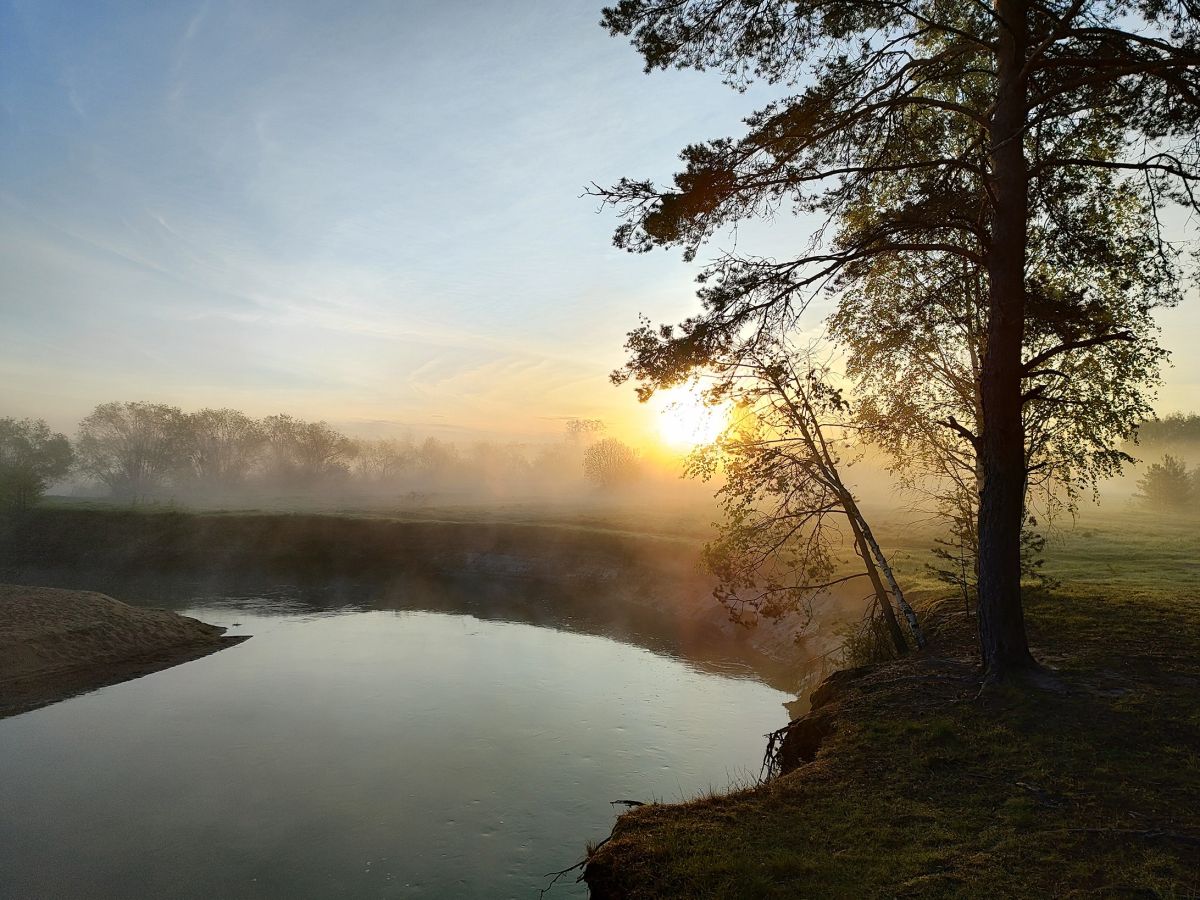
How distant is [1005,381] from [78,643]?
35.8 metres

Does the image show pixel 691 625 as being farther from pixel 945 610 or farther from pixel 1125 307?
pixel 1125 307

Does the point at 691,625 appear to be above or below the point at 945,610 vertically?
below

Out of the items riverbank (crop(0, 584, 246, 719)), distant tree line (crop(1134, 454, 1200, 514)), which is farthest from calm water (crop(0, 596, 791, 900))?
distant tree line (crop(1134, 454, 1200, 514))

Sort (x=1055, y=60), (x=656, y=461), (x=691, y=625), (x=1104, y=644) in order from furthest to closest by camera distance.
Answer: (x=656, y=461)
(x=691, y=625)
(x=1104, y=644)
(x=1055, y=60)

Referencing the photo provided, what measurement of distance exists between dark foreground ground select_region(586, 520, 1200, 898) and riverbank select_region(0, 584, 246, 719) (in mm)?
24818

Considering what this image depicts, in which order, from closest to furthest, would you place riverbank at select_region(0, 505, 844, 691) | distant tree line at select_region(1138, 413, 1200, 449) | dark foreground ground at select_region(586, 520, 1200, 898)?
dark foreground ground at select_region(586, 520, 1200, 898) < riverbank at select_region(0, 505, 844, 691) < distant tree line at select_region(1138, 413, 1200, 449)

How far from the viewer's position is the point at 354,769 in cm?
1566

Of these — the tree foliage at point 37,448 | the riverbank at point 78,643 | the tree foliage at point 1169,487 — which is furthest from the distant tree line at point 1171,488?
the tree foliage at point 37,448

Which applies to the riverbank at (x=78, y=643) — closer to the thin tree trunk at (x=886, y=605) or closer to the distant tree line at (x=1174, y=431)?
the thin tree trunk at (x=886, y=605)

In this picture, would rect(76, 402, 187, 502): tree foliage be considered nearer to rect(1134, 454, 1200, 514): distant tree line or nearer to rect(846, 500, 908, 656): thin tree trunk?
rect(846, 500, 908, 656): thin tree trunk

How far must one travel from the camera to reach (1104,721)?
9.94 meters

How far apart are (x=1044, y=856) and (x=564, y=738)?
1343cm

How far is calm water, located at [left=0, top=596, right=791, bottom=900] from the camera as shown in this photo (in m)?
11.4

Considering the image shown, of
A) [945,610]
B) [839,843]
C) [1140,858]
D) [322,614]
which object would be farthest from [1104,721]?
[322,614]
